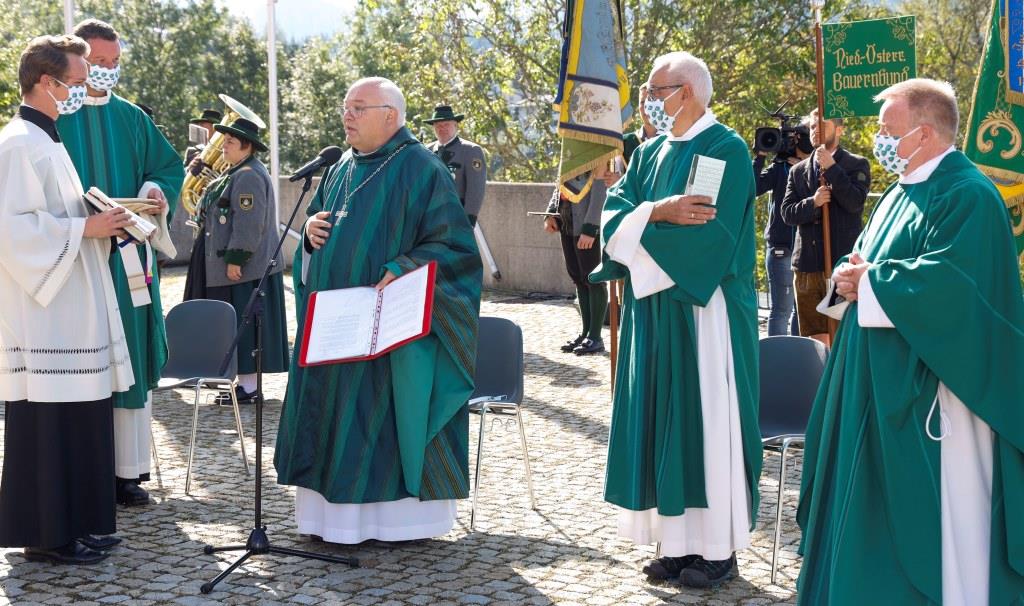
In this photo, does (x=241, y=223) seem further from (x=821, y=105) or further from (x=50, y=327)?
(x=821, y=105)

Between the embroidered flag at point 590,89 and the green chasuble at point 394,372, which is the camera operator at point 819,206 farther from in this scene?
the green chasuble at point 394,372

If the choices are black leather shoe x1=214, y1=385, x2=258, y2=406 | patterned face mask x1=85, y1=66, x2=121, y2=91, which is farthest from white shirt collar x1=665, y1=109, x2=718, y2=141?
black leather shoe x1=214, y1=385, x2=258, y2=406

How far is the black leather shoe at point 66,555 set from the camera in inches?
213

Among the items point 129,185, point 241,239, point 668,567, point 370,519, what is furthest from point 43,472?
point 241,239

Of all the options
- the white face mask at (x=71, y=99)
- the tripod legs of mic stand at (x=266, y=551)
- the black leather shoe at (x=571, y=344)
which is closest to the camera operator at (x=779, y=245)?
the black leather shoe at (x=571, y=344)

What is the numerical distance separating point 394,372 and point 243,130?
148 inches

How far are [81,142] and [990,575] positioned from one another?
177 inches

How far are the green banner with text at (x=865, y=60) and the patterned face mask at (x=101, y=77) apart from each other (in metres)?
3.84

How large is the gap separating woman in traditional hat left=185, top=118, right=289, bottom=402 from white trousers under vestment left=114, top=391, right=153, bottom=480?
7.44ft

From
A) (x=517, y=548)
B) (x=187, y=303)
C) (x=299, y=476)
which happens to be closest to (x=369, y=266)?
(x=299, y=476)

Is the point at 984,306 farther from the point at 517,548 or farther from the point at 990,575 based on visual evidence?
the point at 517,548

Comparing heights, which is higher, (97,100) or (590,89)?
(590,89)

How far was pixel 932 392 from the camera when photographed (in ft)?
13.4

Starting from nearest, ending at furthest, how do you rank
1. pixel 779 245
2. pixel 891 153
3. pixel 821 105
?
pixel 891 153 < pixel 821 105 < pixel 779 245
